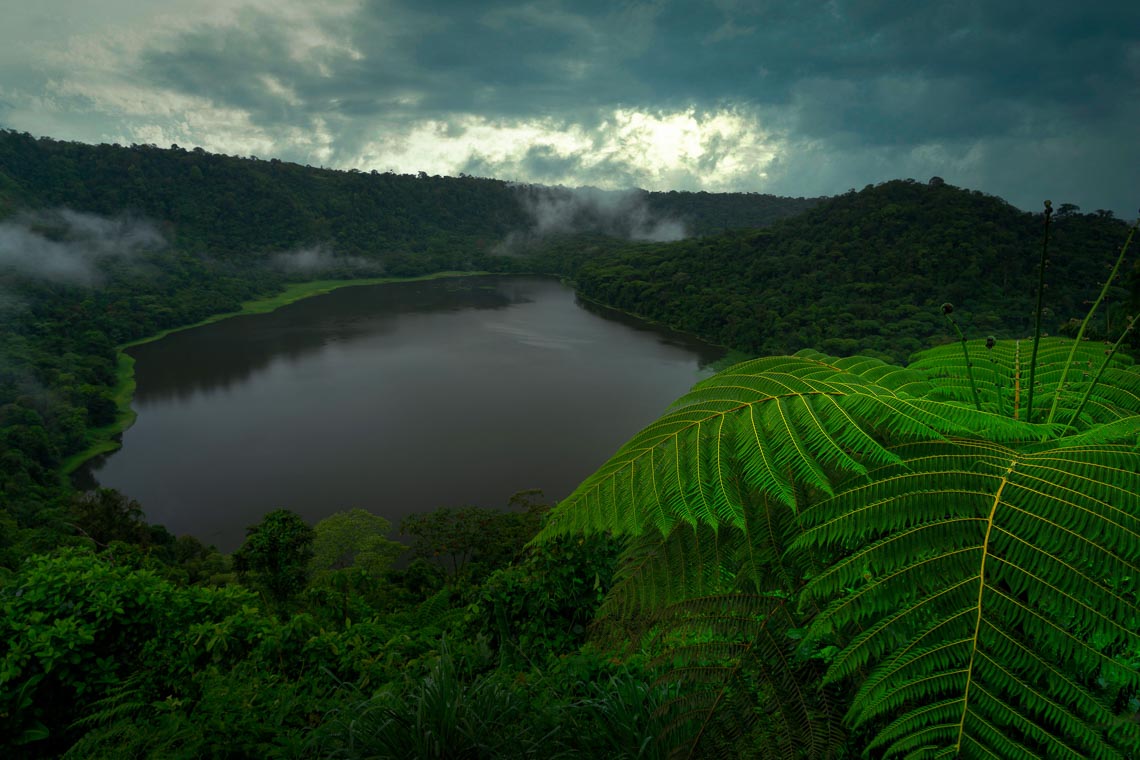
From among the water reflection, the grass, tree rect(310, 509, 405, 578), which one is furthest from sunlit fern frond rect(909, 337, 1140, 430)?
the water reflection

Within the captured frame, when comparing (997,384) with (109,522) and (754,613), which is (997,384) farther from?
(109,522)

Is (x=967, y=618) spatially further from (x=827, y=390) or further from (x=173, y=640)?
(x=173, y=640)

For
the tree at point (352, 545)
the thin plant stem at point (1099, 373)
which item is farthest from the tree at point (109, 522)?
the thin plant stem at point (1099, 373)

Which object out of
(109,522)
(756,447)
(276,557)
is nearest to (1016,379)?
(756,447)

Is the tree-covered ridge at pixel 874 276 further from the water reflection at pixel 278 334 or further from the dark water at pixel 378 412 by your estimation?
the water reflection at pixel 278 334

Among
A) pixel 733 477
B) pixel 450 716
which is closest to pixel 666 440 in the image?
pixel 733 477

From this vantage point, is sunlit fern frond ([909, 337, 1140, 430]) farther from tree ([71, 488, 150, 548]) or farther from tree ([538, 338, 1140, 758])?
tree ([71, 488, 150, 548])
